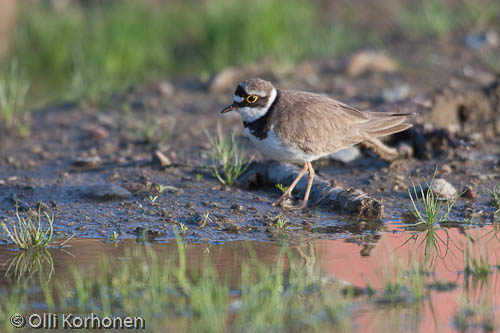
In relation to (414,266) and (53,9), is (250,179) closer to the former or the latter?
(414,266)

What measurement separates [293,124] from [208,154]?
177 centimetres

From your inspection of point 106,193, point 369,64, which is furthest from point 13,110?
point 369,64

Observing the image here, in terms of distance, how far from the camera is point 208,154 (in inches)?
286

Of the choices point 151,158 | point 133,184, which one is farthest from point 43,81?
point 133,184

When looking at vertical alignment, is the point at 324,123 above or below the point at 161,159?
above

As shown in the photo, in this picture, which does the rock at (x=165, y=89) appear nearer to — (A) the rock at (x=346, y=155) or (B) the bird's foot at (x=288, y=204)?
(A) the rock at (x=346, y=155)

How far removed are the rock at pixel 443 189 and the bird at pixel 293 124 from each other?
71cm

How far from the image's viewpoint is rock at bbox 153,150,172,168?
22.5ft

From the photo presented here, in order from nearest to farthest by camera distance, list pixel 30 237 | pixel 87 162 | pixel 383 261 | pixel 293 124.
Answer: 1. pixel 383 261
2. pixel 30 237
3. pixel 293 124
4. pixel 87 162

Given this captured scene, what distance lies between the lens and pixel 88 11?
12891 mm

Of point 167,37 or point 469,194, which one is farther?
point 167,37

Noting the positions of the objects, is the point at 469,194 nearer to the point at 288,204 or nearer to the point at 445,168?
the point at 445,168

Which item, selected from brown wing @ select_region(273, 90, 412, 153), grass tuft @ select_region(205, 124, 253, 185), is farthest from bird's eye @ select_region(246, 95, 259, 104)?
grass tuft @ select_region(205, 124, 253, 185)

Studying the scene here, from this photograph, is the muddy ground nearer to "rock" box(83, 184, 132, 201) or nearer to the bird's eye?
"rock" box(83, 184, 132, 201)
